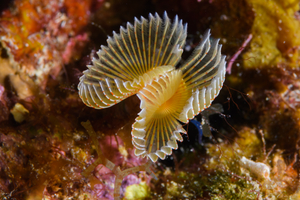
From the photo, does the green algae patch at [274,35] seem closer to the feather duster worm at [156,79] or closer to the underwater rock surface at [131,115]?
the underwater rock surface at [131,115]

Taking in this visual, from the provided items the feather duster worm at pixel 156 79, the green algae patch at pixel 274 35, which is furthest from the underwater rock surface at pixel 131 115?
the feather duster worm at pixel 156 79

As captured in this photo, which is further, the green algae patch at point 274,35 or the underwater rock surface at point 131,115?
the green algae patch at point 274,35

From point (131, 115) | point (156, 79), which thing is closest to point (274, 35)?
point (156, 79)

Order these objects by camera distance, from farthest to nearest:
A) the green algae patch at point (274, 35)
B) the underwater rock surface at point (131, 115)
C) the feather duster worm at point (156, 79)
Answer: the green algae patch at point (274, 35), the underwater rock surface at point (131, 115), the feather duster worm at point (156, 79)

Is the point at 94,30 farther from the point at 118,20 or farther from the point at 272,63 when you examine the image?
the point at 272,63

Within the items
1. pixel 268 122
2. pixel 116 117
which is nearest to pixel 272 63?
pixel 268 122

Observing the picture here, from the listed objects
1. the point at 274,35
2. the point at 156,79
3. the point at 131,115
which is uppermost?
the point at 274,35

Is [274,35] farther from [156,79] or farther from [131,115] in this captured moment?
[131,115]
